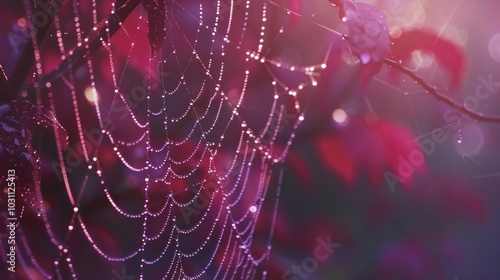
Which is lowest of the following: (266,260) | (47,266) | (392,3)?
(47,266)

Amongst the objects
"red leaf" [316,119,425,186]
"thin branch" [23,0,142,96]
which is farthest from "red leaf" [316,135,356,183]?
"thin branch" [23,0,142,96]

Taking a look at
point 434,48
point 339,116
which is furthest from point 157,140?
point 434,48

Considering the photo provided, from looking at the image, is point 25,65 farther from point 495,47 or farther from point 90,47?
point 495,47

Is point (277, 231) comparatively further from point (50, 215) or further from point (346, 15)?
point (346, 15)

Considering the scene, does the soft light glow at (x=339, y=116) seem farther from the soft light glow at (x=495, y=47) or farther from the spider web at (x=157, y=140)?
the soft light glow at (x=495, y=47)

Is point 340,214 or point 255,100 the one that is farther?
point 340,214

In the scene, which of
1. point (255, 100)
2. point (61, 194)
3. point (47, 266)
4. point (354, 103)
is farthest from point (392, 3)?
point (47, 266)
